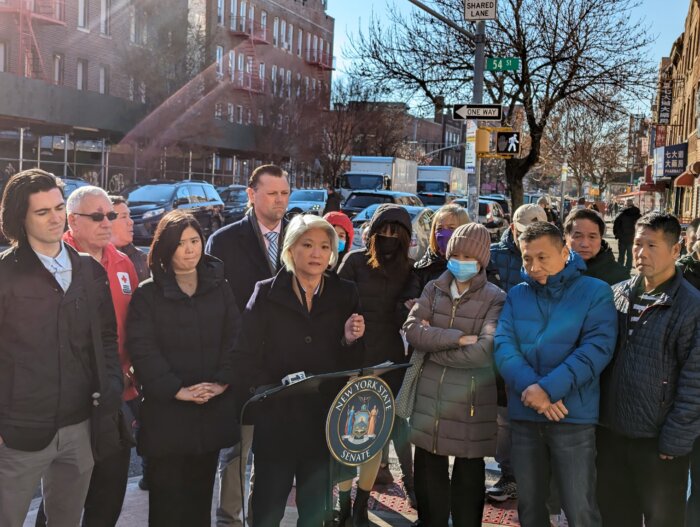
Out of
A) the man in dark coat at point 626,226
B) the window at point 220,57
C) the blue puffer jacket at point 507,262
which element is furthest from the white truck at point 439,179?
the blue puffer jacket at point 507,262

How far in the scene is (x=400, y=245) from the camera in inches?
200

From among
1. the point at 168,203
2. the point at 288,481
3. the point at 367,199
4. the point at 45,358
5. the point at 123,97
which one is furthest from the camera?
the point at 123,97

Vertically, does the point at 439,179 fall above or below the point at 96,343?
above

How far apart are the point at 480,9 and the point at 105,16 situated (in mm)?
25282

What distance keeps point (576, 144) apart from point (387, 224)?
5281 centimetres

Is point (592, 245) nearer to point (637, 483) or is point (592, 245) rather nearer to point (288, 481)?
point (637, 483)

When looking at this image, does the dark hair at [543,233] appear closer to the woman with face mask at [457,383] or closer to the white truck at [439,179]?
the woman with face mask at [457,383]

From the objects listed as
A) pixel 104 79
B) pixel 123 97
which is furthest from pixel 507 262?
pixel 104 79

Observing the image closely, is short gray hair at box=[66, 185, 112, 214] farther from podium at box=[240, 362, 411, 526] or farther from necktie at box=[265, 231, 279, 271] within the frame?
podium at box=[240, 362, 411, 526]

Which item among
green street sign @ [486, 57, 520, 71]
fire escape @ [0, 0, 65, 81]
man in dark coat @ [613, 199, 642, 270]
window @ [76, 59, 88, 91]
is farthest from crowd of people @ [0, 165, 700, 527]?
window @ [76, 59, 88, 91]

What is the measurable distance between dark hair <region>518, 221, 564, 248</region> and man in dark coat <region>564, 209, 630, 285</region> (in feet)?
4.16

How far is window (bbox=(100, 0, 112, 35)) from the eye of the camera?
33.0m

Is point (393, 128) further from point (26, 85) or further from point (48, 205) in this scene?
point (48, 205)

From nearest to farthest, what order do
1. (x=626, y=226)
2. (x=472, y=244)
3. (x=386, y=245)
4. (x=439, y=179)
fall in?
(x=472, y=244) → (x=386, y=245) → (x=626, y=226) → (x=439, y=179)
